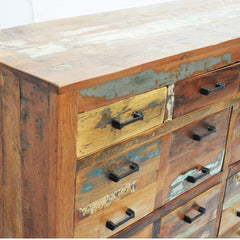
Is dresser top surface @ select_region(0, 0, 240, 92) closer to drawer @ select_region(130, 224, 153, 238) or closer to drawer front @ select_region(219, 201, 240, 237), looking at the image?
drawer @ select_region(130, 224, 153, 238)

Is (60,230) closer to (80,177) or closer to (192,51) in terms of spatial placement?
(80,177)

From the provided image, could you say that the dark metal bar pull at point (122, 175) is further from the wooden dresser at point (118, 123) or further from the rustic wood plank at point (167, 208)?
the rustic wood plank at point (167, 208)

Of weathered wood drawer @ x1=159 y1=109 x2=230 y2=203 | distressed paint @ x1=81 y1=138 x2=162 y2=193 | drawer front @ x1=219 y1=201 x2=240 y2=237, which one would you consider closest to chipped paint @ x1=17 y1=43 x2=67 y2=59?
distressed paint @ x1=81 y1=138 x2=162 y2=193

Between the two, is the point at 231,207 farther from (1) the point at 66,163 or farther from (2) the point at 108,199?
(1) the point at 66,163

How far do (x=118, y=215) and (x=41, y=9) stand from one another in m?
0.99

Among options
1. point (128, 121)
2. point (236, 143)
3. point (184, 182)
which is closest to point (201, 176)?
point (184, 182)

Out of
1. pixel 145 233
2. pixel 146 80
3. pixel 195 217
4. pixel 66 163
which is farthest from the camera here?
pixel 195 217

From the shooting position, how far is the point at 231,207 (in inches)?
77.3

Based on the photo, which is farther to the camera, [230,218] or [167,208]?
→ [230,218]

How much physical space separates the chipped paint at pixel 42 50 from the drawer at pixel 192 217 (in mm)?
678

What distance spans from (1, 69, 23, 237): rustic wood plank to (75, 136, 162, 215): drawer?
0.62 ft

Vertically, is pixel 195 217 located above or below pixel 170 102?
below

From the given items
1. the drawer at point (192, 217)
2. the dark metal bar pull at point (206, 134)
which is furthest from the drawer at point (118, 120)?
the drawer at point (192, 217)

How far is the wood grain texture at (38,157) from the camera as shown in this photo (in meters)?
A: 1.20
